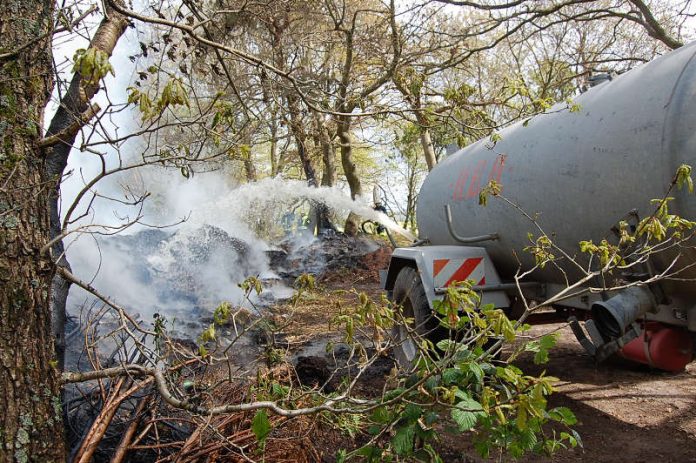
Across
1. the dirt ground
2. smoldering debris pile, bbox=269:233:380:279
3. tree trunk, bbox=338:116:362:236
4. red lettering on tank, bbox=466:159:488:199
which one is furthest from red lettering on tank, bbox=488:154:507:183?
tree trunk, bbox=338:116:362:236

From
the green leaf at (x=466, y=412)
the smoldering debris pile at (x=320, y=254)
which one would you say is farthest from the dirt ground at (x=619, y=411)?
the smoldering debris pile at (x=320, y=254)

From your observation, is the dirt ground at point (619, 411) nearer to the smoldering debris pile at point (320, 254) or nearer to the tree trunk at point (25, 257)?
the tree trunk at point (25, 257)

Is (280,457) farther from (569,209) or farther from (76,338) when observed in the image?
(76,338)

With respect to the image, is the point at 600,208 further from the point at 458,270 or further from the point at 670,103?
the point at 458,270

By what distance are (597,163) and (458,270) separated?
177 cm

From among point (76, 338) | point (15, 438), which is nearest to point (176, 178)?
point (76, 338)

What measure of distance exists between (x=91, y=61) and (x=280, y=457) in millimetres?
2237

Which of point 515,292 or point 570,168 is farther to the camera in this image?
point 515,292

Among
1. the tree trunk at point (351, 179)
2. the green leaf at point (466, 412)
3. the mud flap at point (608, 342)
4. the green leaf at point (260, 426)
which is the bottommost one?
the mud flap at point (608, 342)

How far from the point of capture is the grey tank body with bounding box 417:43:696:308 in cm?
294

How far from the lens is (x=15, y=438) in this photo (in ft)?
6.93

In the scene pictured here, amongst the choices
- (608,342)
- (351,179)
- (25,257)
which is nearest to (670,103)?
(608,342)

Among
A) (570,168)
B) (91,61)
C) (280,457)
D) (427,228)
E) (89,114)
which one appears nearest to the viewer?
(91,61)

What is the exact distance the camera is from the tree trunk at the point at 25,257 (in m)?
2.12
